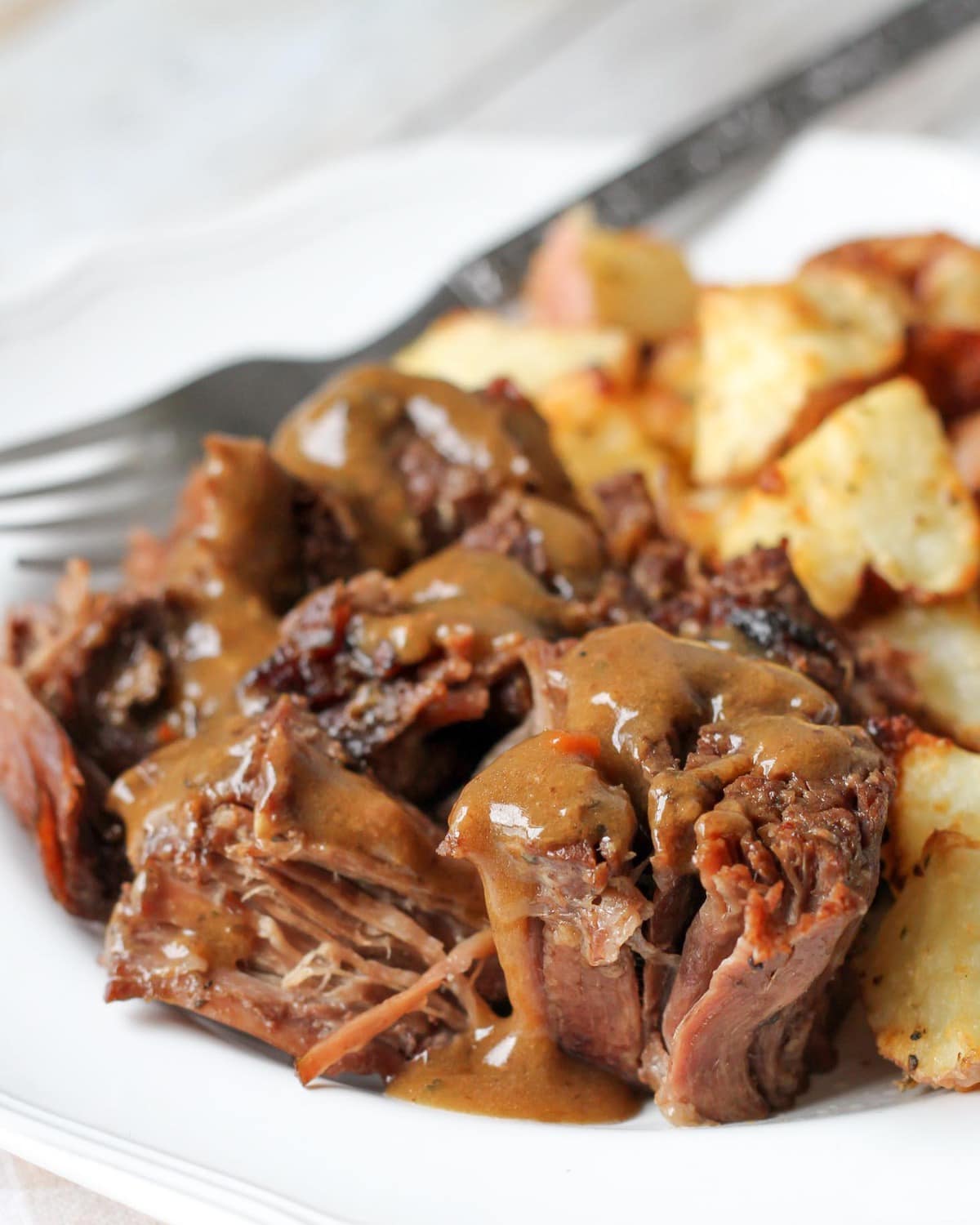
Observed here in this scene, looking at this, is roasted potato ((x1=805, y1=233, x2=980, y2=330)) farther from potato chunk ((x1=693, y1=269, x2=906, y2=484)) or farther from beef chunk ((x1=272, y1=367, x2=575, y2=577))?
beef chunk ((x1=272, y1=367, x2=575, y2=577))

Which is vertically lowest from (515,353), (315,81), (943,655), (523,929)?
(943,655)

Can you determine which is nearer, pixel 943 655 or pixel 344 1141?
pixel 344 1141

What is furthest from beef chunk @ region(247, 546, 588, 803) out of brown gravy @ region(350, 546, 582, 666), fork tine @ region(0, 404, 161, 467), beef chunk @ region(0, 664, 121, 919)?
fork tine @ region(0, 404, 161, 467)

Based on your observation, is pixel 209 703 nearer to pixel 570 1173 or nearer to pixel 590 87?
pixel 570 1173

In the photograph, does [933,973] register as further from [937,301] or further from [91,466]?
[91,466]

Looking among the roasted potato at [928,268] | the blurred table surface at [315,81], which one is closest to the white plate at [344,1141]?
the roasted potato at [928,268]

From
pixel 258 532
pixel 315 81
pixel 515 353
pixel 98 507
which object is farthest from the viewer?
pixel 315 81

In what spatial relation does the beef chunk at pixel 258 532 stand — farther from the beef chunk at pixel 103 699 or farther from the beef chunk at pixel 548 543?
the beef chunk at pixel 548 543

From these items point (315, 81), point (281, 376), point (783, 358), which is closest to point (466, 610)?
point (783, 358)
